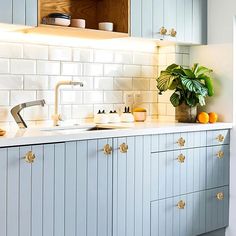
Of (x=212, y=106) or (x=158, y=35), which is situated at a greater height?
(x=158, y=35)

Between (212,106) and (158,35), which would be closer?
(158,35)

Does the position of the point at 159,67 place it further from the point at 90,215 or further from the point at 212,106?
the point at 90,215

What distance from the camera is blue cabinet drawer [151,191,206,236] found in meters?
3.30

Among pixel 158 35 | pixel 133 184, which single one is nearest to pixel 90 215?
pixel 133 184

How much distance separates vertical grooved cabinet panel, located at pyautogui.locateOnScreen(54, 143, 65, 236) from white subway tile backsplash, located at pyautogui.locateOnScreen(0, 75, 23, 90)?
0.70 meters

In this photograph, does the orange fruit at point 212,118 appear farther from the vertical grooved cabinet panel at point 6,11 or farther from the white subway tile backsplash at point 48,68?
the vertical grooved cabinet panel at point 6,11

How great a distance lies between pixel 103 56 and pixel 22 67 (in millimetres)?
701

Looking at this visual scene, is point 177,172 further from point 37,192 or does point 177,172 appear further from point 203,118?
point 37,192

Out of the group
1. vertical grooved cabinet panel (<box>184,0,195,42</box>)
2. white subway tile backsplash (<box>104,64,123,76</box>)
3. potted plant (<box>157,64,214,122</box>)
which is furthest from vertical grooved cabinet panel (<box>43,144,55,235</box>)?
vertical grooved cabinet panel (<box>184,0,195,42</box>)

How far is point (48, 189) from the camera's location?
2.71m

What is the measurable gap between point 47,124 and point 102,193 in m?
0.72

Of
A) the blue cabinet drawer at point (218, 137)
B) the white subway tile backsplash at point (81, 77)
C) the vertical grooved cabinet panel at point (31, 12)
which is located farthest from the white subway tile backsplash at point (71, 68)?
the blue cabinet drawer at point (218, 137)

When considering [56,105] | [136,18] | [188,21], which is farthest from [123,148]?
[188,21]

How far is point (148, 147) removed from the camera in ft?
10.6
